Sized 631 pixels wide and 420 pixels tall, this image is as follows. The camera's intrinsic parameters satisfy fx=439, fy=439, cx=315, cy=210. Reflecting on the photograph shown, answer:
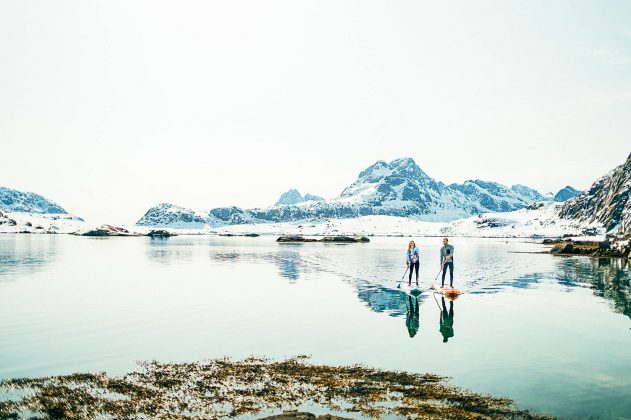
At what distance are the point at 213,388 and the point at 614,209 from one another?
228447mm

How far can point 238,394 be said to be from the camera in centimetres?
1229

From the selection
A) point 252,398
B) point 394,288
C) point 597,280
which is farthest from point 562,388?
point 597,280

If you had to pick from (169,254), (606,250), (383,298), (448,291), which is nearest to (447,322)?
(383,298)

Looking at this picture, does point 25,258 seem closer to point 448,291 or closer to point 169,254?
point 169,254

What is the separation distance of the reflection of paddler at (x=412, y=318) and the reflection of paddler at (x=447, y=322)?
1.27 metres

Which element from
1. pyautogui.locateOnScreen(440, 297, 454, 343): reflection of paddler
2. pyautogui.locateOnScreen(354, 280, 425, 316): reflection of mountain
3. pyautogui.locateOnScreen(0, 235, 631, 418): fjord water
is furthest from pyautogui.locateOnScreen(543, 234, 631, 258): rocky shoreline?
pyautogui.locateOnScreen(440, 297, 454, 343): reflection of paddler

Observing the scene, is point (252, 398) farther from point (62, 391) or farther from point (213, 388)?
point (62, 391)

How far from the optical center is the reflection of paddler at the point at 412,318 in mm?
20938

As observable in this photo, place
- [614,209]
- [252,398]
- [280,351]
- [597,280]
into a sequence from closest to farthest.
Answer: [252,398]
[280,351]
[597,280]
[614,209]

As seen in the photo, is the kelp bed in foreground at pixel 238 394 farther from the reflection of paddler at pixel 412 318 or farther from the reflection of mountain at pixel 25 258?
the reflection of mountain at pixel 25 258

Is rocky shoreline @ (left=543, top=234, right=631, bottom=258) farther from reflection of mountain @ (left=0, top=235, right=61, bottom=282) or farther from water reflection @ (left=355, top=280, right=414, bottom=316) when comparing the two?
reflection of mountain @ (left=0, top=235, right=61, bottom=282)

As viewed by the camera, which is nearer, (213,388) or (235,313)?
(213,388)

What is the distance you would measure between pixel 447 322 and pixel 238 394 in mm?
13999

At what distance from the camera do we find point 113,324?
2217 cm
